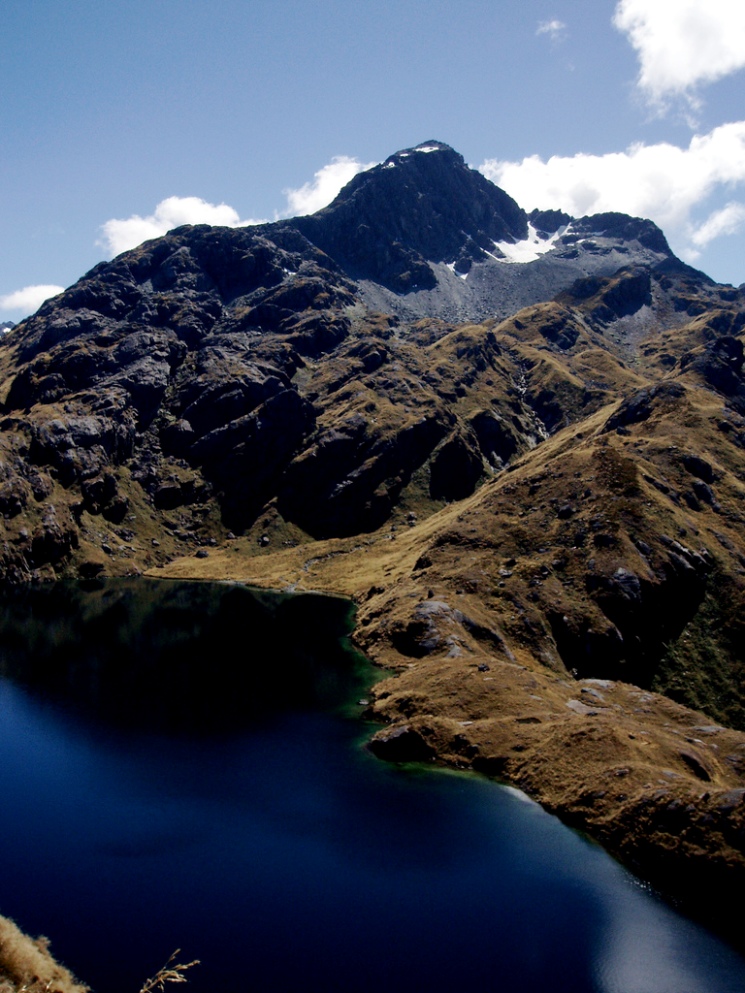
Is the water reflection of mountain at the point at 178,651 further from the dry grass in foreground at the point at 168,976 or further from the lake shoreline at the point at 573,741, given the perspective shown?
the dry grass in foreground at the point at 168,976

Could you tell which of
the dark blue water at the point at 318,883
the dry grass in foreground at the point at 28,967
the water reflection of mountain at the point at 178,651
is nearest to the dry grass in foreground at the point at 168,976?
the dry grass in foreground at the point at 28,967

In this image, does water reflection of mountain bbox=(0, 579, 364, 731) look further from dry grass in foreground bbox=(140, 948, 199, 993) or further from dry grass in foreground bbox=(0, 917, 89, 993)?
dry grass in foreground bbox=(140, 948, 199, 993)

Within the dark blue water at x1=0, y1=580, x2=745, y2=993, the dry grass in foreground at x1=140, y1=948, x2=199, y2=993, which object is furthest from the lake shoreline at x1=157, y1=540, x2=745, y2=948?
the dry grass in foreground at x1=140, y1=948, x2=199, y2=993

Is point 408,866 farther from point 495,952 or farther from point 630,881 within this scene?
point 630,881

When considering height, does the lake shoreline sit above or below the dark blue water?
above

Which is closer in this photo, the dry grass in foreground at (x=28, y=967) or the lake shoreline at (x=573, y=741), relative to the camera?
the dry grass in foreground at (x=28, y=967)

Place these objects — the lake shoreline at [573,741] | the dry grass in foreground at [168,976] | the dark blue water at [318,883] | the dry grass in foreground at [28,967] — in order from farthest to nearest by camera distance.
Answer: the lake shoreline at [573,741] < the dark blue water at [318,883] < the dry grass in foreground at [28,967] < the dry grass in foreground at [168,976]

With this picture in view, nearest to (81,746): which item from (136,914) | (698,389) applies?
(136,914)

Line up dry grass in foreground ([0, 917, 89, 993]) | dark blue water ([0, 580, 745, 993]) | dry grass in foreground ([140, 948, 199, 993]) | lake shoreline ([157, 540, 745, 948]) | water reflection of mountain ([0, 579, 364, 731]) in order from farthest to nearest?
1. water reflection of mountain ([0, 579, 364, 731])
2. lake shoreline ([157, 540, 745, 948])
3. dark blue water ([0, 580, 745, 993])
4. dry grass in foreground ([0, 917, 89, 993])
5. dry grass in foreground ([140, 948, 199, 993])
